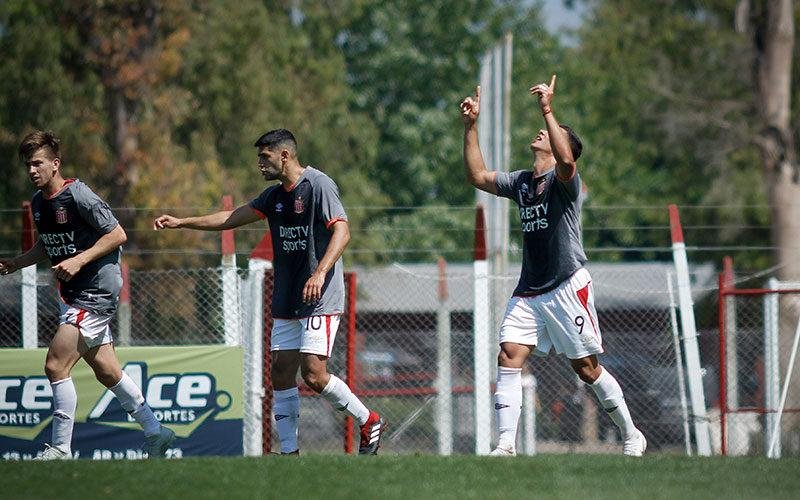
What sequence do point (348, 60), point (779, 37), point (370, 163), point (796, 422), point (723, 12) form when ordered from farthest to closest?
point (348, 60) → point (370, 163) → point (723, 12) → point (779, 37) → point (796, 422)

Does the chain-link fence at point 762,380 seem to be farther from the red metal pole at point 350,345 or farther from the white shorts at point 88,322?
the white shorts at point 88,322

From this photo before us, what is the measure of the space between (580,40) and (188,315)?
3012 centimetres

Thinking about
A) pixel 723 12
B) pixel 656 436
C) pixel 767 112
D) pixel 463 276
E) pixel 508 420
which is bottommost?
pixel 656 436

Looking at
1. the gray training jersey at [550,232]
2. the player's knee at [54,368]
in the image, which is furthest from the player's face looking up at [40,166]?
the gray training jersey at [550,232]

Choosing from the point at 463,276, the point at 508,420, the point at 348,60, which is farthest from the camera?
the point at 348,60

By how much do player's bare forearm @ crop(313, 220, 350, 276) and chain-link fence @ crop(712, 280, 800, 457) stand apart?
14.4 ft

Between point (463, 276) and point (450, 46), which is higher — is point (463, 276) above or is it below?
below

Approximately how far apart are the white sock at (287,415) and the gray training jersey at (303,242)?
0.59 meters

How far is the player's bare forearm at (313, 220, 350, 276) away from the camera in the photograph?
8234 mm

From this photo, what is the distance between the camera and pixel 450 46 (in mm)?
41969

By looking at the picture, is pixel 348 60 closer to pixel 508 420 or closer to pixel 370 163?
pixel 370 163

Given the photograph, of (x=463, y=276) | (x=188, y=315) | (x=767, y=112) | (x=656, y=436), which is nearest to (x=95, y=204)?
(x=463, y=276)

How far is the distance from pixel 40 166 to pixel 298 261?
1.82 metres

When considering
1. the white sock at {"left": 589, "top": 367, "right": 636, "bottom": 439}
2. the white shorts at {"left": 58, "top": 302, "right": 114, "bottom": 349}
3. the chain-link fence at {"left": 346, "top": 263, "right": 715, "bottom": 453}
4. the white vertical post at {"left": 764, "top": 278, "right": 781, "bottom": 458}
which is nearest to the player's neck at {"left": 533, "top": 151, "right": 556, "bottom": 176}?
the white sock at {"left": 589, "top": 367, "right": 636, "bottom": 439}
